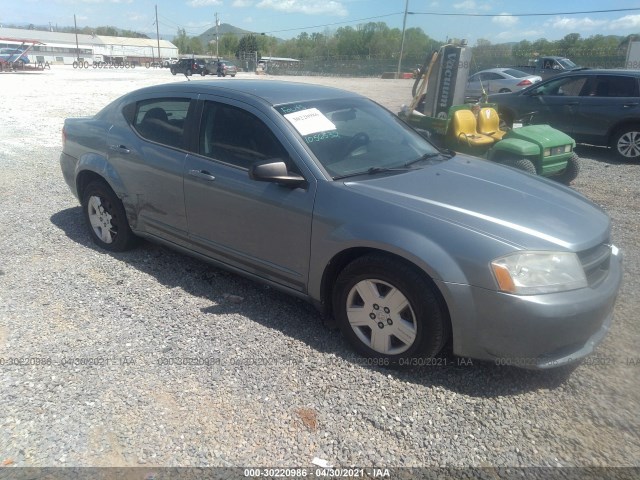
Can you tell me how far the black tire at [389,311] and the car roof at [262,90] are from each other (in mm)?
1445

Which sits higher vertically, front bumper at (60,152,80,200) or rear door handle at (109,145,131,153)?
rear door handle at (109,145,131,153)

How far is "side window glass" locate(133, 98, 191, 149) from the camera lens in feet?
13.4

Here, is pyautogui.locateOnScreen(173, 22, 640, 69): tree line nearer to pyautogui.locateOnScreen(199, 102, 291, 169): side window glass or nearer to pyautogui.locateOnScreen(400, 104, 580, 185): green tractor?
pyautogui.locateOnScreen(400, 104, 580, 185): green tractor

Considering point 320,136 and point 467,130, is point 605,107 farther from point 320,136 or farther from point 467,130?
point 320,136

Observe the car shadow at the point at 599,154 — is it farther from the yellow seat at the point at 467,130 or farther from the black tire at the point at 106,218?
the black tire at the point at 106,218

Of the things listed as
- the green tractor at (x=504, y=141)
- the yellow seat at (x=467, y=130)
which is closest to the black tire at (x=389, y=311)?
the green tractor at (x=504, y=141)

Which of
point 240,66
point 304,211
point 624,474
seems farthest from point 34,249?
point 240,66

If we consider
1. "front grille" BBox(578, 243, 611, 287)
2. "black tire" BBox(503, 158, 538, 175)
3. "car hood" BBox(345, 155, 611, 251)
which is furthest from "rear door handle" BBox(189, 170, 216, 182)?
"black tire" BBox(503, 158, 538, 175)

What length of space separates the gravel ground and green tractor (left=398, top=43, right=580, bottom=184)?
2801mm

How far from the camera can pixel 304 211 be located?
3254 mm

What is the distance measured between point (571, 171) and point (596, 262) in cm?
531

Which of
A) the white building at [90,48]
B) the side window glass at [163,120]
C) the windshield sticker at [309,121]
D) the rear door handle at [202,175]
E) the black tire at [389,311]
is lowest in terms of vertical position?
the white building at [90,48]

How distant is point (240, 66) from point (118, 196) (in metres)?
70.0

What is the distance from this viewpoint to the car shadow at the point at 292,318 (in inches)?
119
